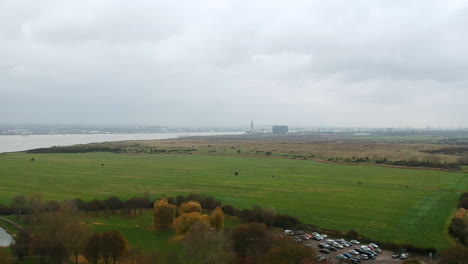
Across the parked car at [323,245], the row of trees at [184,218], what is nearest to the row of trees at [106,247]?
the row of trees at [184,218]

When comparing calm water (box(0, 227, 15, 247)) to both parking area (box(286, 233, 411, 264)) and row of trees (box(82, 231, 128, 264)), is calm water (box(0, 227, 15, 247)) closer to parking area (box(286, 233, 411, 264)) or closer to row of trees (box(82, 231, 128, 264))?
row of trees (box(82, 231, 128, 264))

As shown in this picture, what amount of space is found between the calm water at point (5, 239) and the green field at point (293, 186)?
1088 cm

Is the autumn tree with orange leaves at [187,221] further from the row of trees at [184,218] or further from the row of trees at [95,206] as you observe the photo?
the row of trees at [95,206]

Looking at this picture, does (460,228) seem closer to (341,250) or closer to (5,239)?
(341,250)

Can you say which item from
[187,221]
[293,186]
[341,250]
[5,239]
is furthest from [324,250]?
[5,239]

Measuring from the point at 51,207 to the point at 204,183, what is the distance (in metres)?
25.4

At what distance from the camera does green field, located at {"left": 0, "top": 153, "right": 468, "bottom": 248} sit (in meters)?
38.0

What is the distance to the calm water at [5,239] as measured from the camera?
106 ft

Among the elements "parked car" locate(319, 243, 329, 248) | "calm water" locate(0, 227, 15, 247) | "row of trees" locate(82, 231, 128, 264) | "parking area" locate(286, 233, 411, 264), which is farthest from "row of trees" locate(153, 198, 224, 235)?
"calm water" locate(0, 227, 15, 247)

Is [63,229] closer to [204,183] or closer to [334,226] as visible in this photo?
[334,226]

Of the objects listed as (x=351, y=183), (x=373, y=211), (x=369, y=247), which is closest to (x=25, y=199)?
(x=369, y=247)

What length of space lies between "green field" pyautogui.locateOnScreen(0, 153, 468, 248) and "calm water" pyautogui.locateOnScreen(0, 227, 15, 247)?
10885 mm

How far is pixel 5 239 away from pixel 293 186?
3853cm

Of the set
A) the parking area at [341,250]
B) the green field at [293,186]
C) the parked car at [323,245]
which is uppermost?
the green field at [293,186]
